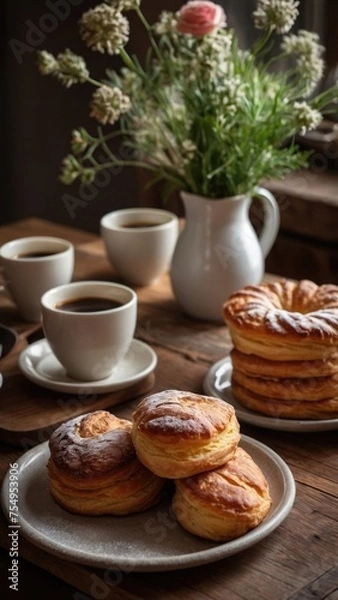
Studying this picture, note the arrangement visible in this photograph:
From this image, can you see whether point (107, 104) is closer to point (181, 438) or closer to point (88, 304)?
point (88, 304)

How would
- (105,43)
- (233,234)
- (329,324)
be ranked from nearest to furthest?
1. (329,324)
2. (105,43)
3. (233,234)

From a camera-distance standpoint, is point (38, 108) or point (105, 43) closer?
point (105, 43)

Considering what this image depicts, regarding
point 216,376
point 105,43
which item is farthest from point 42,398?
point 105,43

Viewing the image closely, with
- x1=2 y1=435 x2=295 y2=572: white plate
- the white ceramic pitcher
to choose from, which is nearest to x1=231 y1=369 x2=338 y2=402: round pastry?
x1=2 y1=435 x2=295 y2=572: white plate

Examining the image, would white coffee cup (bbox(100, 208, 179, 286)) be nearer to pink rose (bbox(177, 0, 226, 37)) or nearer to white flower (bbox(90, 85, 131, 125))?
white flower (bbox(90, 85, 131, 125))

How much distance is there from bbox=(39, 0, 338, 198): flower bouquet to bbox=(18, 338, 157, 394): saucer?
36 centimetres

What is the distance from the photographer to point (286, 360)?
1395 millimetres

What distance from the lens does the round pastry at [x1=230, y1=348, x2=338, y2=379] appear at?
1382 millimetres

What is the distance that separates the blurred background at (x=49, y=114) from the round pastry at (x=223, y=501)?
85.0 inches

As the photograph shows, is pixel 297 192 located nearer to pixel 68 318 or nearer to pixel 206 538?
pixel 68 318

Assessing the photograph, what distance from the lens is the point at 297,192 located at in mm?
2760

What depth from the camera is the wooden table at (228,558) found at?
3.41ft

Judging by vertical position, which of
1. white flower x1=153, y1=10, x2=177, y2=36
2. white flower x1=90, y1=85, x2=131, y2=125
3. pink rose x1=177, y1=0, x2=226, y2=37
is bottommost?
white flower x1=90, y1=85, x2=131, y2=125

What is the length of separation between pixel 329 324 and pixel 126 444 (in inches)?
15.4
